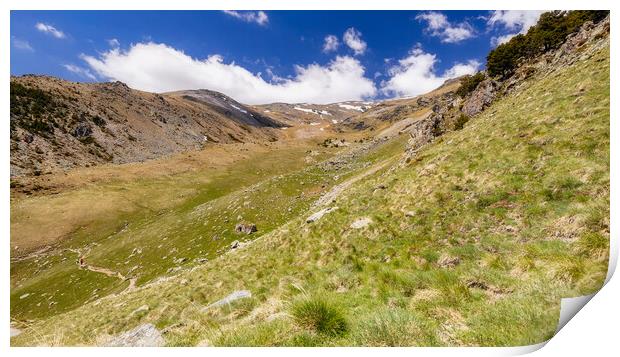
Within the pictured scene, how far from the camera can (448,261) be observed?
11125 mm

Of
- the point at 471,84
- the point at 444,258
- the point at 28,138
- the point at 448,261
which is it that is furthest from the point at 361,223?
the point at 28,138

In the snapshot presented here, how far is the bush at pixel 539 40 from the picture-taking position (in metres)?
34.6

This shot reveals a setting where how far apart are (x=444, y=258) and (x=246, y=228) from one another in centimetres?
2709

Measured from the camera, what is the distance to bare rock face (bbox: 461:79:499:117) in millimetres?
35950

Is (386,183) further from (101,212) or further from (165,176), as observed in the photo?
(165,176)

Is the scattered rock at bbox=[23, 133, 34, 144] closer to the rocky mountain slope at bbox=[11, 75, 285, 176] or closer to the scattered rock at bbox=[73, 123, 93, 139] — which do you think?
the rocky mountain slope at bbox=[11, 75, 285, 176]

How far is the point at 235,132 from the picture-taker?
559ft

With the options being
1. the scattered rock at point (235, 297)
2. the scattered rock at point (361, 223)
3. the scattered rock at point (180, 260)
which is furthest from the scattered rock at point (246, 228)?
the scattered rock at point (235, 297)

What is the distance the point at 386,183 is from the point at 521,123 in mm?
8422

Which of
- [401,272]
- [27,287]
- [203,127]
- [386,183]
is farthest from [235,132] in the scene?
[401,272]

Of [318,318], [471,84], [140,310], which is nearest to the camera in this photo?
[318,318]

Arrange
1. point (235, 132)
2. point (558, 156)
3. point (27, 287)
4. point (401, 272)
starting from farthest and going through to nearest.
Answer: point (235, 132) < point (27, 287) < point (558, 156) < point (401, 272)

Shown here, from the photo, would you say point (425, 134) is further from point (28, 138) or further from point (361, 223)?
point (28, 138)

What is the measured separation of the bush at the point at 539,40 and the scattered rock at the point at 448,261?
3541cm
